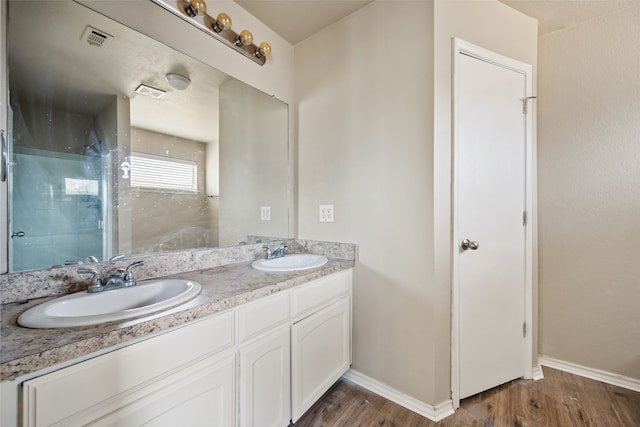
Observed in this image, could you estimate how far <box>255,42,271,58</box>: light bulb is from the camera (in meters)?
1.68

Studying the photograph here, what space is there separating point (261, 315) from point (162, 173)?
0.87 meters

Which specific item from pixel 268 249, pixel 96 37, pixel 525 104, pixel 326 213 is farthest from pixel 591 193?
pixel 96 37

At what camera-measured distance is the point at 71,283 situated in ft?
3.29

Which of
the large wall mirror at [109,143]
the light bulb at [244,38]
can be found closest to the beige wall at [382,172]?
the light bulb at [244,38]

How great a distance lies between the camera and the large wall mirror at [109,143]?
948mm

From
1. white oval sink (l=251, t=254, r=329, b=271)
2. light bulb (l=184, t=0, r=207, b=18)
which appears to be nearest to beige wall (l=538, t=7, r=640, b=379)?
white oval sink (l=251, t=254, r=329, b=271)

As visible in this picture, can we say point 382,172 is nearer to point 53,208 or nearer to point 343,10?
point 343,10

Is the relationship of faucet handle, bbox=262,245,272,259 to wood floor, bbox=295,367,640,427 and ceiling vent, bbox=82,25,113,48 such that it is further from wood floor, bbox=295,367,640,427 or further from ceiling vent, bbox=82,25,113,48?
ceiling vent, bbox=82,25,113,48

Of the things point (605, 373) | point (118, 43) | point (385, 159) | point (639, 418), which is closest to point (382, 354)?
point (385, 159)

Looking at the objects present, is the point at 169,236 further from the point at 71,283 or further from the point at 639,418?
the point at 639,418

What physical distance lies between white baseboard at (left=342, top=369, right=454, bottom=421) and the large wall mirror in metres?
1.17

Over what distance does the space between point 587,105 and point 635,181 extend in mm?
573

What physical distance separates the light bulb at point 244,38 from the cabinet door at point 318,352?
5.46ft

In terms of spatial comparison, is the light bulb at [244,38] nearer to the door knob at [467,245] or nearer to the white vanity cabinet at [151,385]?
the white vanity cabinet at [151,385]
